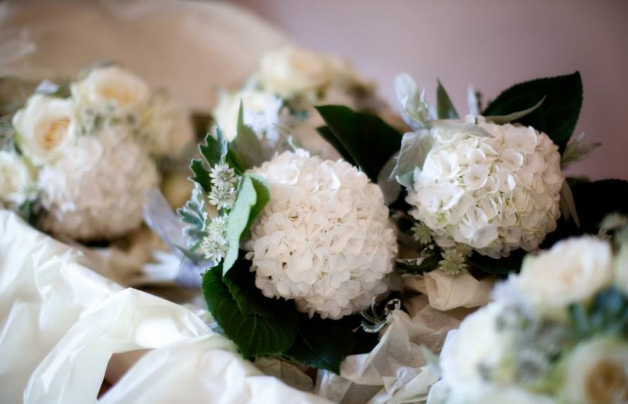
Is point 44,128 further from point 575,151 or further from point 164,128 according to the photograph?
Answer: point 575,151

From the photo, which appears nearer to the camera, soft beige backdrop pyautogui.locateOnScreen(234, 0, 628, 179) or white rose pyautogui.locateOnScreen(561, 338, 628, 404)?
white rose pyautogui.locateOnScreen(561, 338, 628, 404)

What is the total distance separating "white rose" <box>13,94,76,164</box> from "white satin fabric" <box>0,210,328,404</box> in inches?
4.3

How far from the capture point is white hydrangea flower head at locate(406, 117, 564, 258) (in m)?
0.56

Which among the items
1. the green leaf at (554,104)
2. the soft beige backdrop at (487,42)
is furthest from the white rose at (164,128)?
the soft beige backdrop at (487,42)

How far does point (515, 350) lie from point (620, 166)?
39.8 inches

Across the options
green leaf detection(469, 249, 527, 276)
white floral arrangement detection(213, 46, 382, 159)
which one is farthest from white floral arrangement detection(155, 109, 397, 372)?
Answer: white floral arrangement detection(213, 46, 382, 159)

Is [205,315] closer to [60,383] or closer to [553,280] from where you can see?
[60,383]

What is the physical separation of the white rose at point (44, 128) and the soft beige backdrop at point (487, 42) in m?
0.98

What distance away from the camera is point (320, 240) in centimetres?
54

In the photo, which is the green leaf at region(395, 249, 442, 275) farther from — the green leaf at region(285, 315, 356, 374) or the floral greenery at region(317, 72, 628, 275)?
the green leaf at region(285, 315, 356, 374)

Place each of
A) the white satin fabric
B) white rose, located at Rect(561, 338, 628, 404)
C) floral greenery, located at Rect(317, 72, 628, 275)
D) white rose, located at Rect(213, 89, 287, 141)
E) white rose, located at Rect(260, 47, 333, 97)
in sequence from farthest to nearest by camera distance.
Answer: white rose, located at Rect(260, 47, 333, 97), white rose, located at Rect(213, 89, 287, 141), floral greenery, located at Rect(317, 72, 628, 275), the white satin fabric, white rose, located at Rect(561, 338, 628, 404)

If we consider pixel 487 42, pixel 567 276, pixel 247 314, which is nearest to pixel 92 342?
pixel 247 314

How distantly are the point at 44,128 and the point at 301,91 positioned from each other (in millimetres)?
510

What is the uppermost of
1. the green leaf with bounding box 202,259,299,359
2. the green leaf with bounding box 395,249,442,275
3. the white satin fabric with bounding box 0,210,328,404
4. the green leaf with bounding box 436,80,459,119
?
the green leaf with bounding box 436,80,459,119
